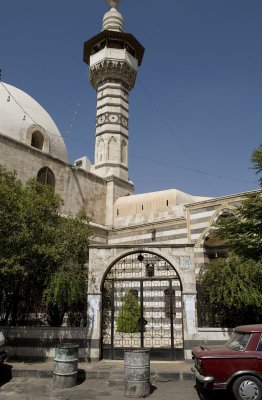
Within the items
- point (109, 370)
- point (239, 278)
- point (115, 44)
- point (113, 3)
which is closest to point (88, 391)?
point (109, 370)

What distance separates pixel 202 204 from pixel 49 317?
9.75 metres

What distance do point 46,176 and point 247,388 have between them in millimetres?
16563

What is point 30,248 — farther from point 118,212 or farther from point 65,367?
point 118,212

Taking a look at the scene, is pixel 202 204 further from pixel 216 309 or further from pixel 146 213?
pixel 216 309

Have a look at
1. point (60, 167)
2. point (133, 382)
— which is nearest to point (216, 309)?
point (133, 382)

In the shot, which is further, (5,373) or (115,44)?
(115,44)

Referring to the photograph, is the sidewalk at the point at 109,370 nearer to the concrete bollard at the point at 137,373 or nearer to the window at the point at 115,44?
the concrete bollard at the point at 137,373

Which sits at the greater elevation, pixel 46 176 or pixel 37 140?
pixel 37 140

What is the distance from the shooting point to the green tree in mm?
13352

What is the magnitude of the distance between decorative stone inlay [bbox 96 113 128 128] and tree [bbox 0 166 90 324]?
15.8m

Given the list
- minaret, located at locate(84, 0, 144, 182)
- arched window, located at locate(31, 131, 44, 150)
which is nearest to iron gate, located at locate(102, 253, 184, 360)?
arched window, located at locate(31, 131, 44, 150)

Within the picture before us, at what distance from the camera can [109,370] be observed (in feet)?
27.3

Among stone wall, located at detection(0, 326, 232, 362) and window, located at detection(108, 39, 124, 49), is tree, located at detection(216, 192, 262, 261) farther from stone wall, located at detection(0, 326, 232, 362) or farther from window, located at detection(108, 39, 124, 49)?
window, located at detection(108, 39, 124, 49)

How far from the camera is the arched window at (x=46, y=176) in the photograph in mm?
19844
